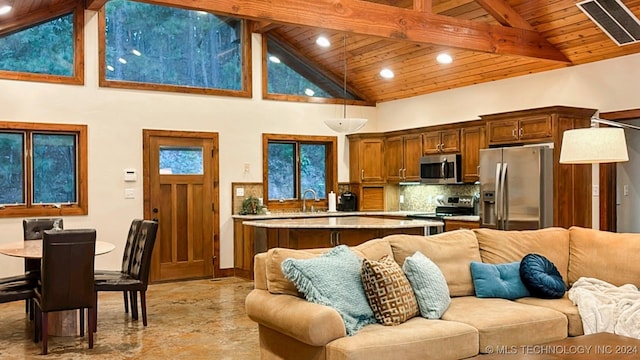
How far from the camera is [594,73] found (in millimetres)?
6820

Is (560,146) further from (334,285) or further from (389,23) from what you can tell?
(334,285)

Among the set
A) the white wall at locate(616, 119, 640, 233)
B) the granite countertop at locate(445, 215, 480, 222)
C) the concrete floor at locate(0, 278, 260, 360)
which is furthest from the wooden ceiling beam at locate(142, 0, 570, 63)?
the concrete floor at locate(0, 278, 260, 360)

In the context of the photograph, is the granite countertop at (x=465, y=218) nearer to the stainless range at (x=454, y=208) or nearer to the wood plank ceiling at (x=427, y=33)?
the stainless range at (x=454, y=208)

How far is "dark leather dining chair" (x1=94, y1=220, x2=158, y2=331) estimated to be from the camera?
5355mm

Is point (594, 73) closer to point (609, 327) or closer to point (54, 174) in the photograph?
Answer: point (609, 327)

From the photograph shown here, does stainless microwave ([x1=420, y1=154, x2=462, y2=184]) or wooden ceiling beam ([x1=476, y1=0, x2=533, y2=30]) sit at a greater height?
wooden ceiling beam ([x1=476, y1=0, x2=533, y2=30])

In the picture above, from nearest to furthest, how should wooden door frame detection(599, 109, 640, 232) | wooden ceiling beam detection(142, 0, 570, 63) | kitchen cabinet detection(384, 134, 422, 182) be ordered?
wooden ceiling beam detection(142, 0, 570, 63) < wooden door frame detection(599, 109, 640, 232) < kitchen cabinet detection(384, 134, 422, 182)

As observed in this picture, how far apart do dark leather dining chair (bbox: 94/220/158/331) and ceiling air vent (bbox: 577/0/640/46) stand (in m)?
4.74

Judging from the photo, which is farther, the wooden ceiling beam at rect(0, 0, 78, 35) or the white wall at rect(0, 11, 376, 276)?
the white wall at rect(0, 11, 376, 276)

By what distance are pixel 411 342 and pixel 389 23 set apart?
3371mm

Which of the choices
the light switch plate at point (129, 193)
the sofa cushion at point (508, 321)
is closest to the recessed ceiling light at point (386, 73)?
the light switch plate at point (129, 193)

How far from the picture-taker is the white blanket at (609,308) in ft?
12.3

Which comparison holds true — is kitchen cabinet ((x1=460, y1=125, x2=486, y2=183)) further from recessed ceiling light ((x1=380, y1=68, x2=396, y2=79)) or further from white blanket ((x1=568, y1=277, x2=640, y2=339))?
white blanket ((x1=568, y1=277, x2=640, y2=339))

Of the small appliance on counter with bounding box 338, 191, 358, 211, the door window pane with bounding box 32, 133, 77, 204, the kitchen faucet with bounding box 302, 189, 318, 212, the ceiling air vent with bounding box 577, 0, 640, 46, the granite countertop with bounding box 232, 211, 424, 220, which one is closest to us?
the ceiling air vent with bounding box 577, 0, 640, 46
